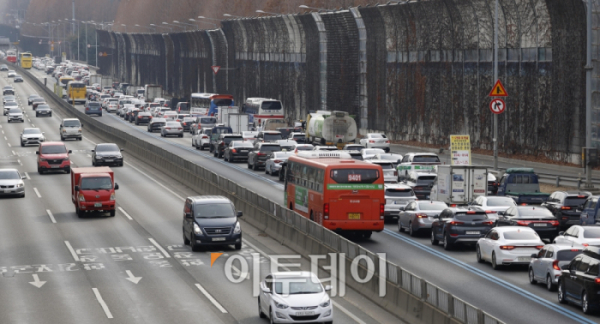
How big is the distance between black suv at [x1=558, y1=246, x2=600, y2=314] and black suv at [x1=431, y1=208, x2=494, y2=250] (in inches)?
358

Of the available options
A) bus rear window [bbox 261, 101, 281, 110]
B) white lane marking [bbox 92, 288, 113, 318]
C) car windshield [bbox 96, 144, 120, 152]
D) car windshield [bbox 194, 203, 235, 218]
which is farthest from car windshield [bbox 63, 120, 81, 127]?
white lane marking [bbox 92, 288, 113, 318]

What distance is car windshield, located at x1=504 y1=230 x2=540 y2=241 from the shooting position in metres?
30.2

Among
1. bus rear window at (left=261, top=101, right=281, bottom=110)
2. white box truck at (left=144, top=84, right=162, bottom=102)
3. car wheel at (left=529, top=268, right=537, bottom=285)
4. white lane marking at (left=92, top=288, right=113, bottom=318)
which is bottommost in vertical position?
white lane marking at (left=92, top=288, right=113, bottom=318)

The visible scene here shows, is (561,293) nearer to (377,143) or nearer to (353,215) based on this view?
(353,215)

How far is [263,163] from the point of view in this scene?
209 feet

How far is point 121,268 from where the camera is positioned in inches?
1227

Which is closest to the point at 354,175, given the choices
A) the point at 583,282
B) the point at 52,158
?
the point at 583,282

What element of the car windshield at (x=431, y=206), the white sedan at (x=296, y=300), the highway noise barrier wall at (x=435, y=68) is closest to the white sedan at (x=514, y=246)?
the car windshield at (x=431, y=206)

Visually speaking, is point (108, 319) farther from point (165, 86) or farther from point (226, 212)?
point (165, 86)

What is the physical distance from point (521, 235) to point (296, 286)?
10.4 metres

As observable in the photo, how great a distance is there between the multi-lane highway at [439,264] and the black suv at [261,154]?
4.54 metres

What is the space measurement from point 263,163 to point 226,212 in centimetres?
2908

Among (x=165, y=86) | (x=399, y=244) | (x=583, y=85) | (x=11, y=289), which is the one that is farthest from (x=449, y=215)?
(x=165, y=86)

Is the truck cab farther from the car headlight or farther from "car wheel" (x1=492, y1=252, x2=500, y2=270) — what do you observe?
the car headlight
